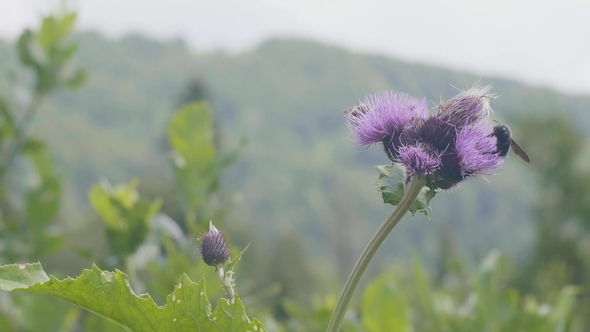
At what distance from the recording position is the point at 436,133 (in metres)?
1.79

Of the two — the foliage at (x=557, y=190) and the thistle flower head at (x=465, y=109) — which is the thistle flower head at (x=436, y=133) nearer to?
the thistle flower head at (x=465, y=109)

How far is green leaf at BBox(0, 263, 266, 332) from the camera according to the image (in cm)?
150

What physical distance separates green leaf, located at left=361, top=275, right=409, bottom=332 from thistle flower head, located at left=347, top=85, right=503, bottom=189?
1826 mm

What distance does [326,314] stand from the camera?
13.3ft

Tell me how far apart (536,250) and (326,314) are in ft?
130

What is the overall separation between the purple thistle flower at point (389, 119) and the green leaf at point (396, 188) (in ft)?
0.34

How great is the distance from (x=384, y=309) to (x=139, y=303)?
219 centimetres

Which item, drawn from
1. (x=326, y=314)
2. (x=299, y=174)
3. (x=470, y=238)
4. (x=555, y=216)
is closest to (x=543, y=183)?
(x=555, y=216)

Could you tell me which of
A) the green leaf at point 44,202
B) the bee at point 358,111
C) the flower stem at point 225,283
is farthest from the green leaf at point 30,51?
the flower stem at point 225,283

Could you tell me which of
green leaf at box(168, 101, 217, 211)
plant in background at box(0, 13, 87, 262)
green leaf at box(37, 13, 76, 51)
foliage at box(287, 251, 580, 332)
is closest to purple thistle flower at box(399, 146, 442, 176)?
foliage at box(287, 251, 580, 332)

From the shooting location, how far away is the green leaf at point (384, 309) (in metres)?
3.48

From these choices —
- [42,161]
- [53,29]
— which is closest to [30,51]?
[53,29]

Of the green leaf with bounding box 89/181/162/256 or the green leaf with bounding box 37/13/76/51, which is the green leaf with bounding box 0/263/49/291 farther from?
the green leaf with bounding box 37/13/76/51

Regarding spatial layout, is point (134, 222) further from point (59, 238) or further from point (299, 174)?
point (299, 174)
